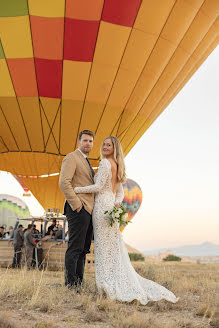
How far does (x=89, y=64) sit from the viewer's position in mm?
10086

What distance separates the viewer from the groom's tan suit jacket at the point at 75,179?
447cm

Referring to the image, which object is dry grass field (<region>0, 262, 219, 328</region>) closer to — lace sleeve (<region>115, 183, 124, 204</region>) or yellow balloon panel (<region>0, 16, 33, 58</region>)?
lace sleeve (<region>115, 183, 124, 204</region>)

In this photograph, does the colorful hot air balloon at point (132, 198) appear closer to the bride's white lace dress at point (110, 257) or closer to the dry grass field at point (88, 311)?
the bride's white lace dress at point (110, 257)

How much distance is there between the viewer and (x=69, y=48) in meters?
9.83

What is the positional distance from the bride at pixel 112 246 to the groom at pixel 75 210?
11 cm

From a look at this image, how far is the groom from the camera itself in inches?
177

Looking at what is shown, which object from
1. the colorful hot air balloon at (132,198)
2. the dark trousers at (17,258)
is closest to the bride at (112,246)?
the dark trousers at (17,258)

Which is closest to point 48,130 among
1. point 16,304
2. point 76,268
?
point 76,268

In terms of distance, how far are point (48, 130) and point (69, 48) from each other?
89.5 inches

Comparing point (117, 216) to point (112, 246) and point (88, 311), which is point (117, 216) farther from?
point (88, 311)

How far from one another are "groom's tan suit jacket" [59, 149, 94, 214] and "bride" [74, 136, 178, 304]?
10 centimetres

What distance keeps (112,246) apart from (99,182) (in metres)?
0.73

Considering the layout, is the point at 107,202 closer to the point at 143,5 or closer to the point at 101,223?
the point at 101,223

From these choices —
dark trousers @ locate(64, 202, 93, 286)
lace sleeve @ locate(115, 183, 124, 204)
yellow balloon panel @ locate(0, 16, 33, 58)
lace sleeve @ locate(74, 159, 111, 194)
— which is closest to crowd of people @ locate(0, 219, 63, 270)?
yellow balloon panel @ locate(0, 16, 33, 58)
